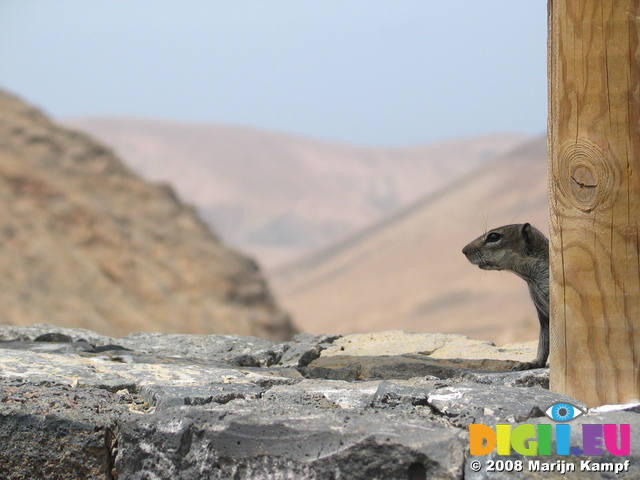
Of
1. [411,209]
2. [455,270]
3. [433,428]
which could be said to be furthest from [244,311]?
[411,209]

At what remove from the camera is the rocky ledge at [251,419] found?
304cm

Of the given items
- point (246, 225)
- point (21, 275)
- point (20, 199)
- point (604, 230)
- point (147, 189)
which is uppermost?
point (246, 225)

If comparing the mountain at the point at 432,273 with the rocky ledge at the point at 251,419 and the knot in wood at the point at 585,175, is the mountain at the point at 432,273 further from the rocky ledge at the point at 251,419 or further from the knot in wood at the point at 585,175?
the knot in wood at the point at 585,175

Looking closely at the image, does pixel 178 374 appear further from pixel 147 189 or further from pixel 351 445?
pixel 147 189

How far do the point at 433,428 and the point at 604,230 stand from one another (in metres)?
1.04

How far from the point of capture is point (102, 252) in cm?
Answer: 1584

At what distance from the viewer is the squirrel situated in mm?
4246

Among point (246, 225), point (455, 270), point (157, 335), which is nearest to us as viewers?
point (157, 335)

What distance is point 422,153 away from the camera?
403ft

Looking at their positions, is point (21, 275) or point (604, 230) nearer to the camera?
point (604, 230)

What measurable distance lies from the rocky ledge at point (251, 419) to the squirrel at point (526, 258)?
0.31 m
